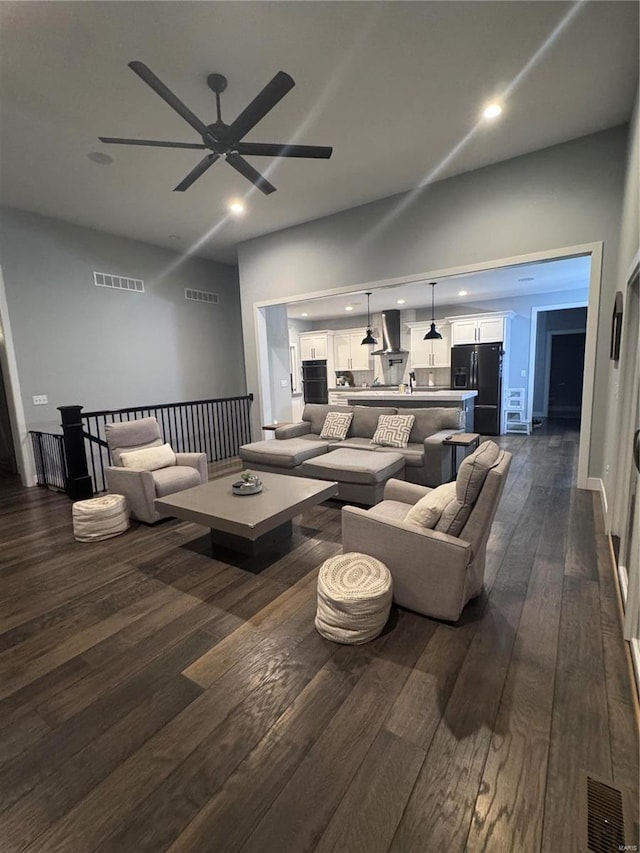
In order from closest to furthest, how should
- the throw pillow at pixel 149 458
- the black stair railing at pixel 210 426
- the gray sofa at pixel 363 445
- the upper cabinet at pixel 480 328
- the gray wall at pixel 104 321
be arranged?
the throw pillow at pixel 149 458
the gray sofa at pixel 363 445
the gray wall at pixel 104 321
the black stair railing at pixel 210 426
the upper cabinet at pixel 480 328

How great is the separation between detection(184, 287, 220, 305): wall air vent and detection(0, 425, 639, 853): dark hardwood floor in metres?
5.38

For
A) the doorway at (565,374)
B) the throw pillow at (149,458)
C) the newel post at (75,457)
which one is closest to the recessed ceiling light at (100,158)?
the newel post at (75,457)

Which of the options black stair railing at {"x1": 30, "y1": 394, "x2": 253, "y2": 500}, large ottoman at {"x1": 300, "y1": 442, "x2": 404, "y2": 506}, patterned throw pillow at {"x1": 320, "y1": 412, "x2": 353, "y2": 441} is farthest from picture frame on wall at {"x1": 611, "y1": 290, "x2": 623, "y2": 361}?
black stair railing at {"x1": 30, "y1": 394, "x2": 253, "y2": 500}

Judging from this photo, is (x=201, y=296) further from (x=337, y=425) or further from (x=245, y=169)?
(x=245, y=169)

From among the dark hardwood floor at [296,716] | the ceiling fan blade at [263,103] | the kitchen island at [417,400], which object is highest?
the ceiling fan blade at [263,103]

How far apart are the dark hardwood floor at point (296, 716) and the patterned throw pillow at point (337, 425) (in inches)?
96.3

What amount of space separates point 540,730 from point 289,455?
3.28 metres

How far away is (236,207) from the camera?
5047 millimetres

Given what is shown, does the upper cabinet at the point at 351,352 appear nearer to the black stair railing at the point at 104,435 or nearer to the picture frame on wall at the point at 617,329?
the black stair railing at the point at 104,435

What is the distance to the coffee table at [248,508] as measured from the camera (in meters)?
2.57

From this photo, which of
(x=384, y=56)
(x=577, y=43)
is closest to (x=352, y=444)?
(x=384, y=56)

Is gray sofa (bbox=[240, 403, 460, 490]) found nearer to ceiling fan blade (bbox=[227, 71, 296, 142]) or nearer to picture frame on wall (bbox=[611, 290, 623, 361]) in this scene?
picture frame on wall (bbox=[611, 290, 623, 361])

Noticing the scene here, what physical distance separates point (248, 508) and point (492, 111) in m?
3.86

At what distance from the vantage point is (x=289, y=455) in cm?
445
